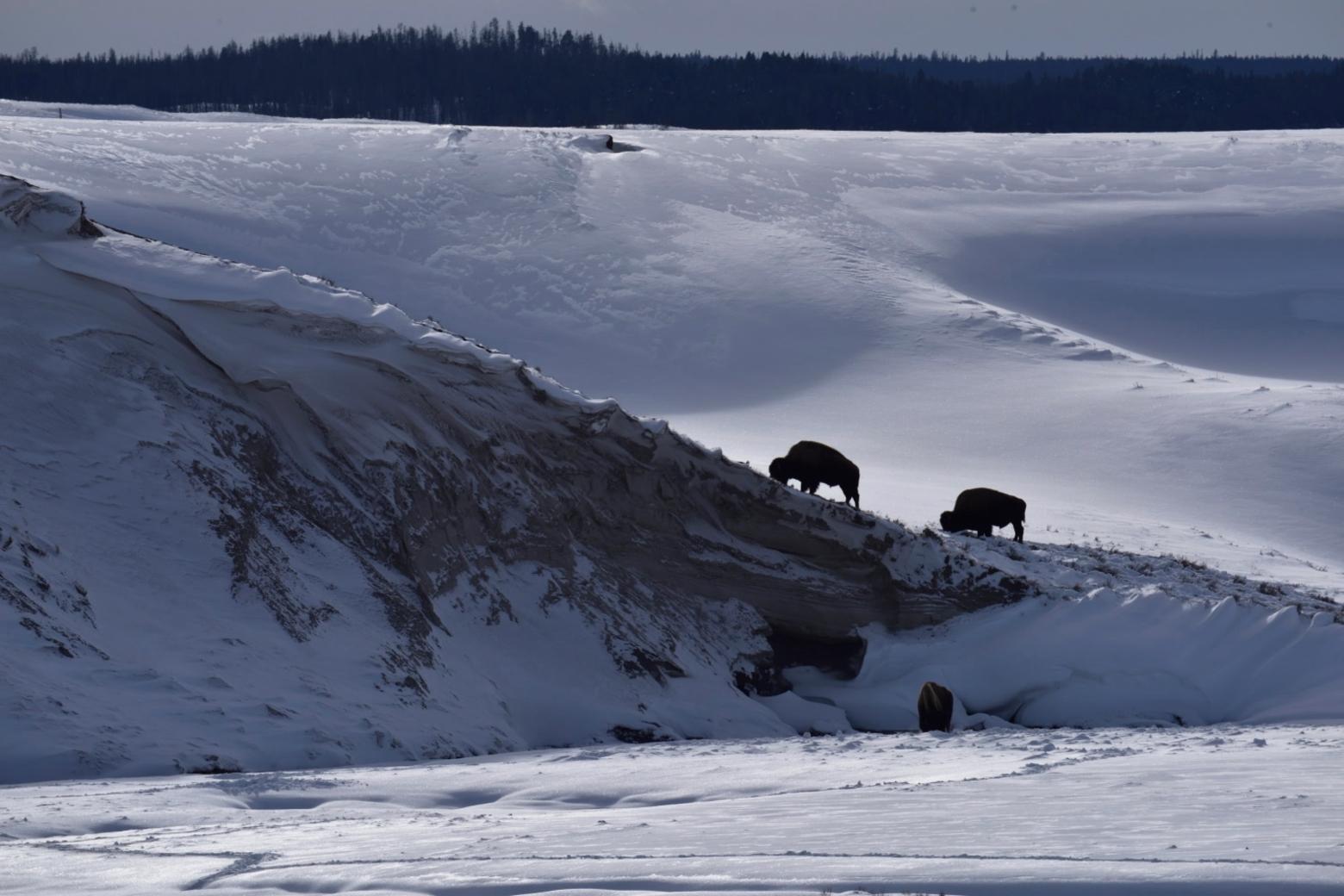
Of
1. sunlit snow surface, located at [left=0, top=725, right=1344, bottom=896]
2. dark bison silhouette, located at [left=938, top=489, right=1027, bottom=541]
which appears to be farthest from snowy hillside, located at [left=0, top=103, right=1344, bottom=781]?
sunlit snow surface, located at [left=0, top=725, right=1344, bottom=896]

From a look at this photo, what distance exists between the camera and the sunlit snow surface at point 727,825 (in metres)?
6.07

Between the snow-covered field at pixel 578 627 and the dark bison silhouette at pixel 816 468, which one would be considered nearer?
the snow-covered field at pixel 578 627

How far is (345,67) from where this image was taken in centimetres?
13525

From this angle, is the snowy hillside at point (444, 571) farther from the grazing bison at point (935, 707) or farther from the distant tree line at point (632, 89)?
the distant tree line at point (632, 89)

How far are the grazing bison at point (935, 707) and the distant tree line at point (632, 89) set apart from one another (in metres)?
104

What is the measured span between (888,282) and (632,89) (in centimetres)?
8886

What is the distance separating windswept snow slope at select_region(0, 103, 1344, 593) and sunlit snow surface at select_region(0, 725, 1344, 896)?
12.4 meters

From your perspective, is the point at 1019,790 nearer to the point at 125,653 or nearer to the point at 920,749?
the point at 920,749

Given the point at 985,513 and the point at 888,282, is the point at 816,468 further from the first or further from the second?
the point at 888,282

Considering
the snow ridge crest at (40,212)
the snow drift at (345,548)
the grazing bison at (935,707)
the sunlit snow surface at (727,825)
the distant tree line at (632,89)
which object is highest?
→ the distant tree line at (632,89)

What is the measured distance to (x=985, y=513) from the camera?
20.5 metres

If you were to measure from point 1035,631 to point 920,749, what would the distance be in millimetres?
4101

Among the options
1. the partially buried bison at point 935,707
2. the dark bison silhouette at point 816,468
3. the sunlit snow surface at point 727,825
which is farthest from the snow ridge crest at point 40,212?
the dark bison silhouette at point 816,468

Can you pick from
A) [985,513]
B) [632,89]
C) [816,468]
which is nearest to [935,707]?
[985,513]
